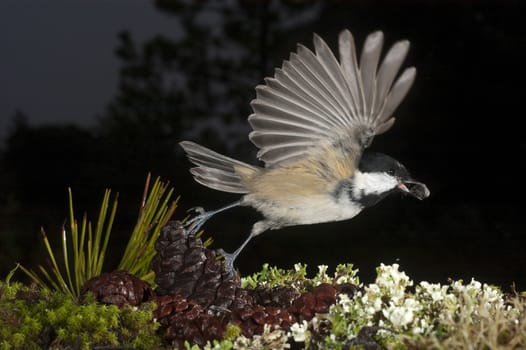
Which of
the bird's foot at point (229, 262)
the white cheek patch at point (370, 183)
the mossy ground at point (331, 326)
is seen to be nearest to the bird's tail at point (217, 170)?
the bird's foot at point (229, 262)

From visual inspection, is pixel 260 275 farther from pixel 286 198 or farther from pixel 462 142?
pixel 462 142

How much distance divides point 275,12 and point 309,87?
23.7ft

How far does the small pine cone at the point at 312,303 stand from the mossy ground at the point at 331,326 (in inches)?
1.8

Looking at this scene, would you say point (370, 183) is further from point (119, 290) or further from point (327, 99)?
point (119, 290)

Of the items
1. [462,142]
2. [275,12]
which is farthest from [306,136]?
[275,12]

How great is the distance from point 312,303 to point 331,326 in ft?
0.57

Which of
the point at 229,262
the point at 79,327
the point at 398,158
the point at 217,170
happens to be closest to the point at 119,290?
the point at 79,327

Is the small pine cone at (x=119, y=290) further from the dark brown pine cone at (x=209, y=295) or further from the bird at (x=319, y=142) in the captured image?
the bird at (x=319, y=142)

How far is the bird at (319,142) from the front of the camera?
2.70m

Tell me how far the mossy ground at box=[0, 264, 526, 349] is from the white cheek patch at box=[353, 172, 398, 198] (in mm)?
395

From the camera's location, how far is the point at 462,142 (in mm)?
7773

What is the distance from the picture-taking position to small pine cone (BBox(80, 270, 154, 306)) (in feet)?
8.52

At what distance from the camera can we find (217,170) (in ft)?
9.96

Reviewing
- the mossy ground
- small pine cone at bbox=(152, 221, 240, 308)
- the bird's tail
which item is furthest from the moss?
the bird's tail
